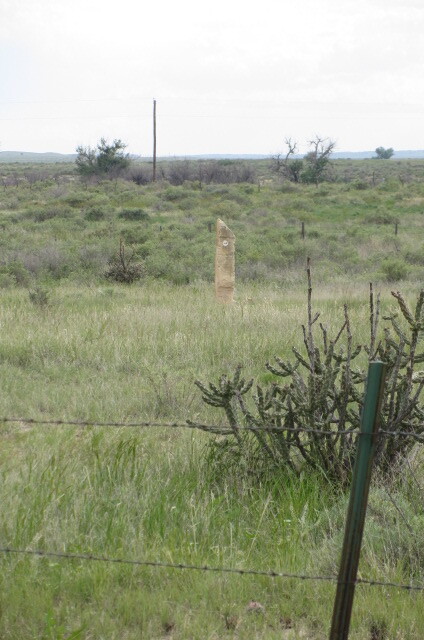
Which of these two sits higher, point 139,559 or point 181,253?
point 139,559

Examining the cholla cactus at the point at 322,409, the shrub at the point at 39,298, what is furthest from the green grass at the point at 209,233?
the cholla cactus at the point at 322,409

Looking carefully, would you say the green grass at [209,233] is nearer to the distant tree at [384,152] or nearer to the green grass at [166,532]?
the green grass at [166,532]

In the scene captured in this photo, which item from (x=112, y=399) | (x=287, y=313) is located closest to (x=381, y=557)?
(x=112, y=399)

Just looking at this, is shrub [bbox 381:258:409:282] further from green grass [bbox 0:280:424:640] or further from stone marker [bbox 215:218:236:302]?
green grass [bbox 0:280:424:640]

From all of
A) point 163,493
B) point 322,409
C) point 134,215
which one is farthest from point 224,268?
point 134,215

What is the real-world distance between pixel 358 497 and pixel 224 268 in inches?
435

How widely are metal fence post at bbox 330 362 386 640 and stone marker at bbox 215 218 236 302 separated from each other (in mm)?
10860

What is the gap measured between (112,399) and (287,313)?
4.72m

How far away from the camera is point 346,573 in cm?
307

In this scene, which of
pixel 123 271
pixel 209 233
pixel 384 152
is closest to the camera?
pixel 123 271

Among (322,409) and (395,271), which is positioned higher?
(322,409)

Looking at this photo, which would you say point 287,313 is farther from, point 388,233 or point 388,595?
point 388,233

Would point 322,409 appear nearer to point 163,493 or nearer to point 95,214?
point 163,493

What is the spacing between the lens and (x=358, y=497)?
3006 mm
